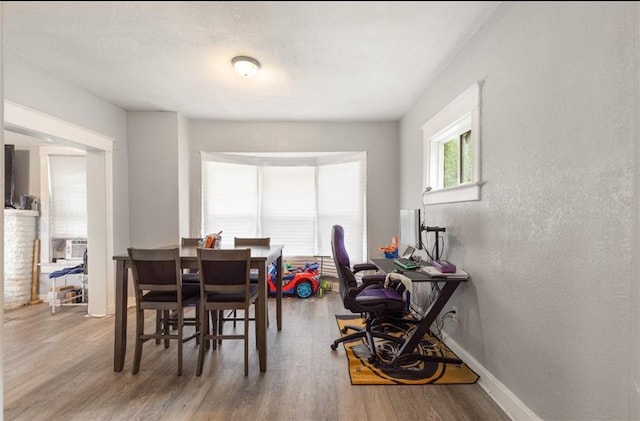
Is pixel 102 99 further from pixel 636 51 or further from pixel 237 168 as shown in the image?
pixel 636 51

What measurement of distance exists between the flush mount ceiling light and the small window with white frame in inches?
63.3

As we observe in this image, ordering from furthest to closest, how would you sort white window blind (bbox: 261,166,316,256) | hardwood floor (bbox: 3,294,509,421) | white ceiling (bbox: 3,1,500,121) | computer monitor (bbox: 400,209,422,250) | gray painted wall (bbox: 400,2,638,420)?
white window blind (bbox: 261,166,316,256), computer monitor (bbox: 400,209,422,250), white ceiling (bbox: 3,1,500,121), hardwood floor (bbox: 3,294,509,421), gray painted wall (bbox: 400,2,638,420)

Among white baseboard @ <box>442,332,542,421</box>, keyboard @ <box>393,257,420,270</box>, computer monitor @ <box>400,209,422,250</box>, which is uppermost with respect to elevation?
computer monitor @ <box>400,209,422,250</box>

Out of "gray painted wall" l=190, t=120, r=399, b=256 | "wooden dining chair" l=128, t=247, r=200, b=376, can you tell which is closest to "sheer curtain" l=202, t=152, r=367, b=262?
"gray painted wall" l=190, t=120, r=399, b=256

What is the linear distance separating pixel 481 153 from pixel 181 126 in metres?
3.42

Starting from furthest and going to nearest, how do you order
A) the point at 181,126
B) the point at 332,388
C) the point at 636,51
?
the point at 181,126 → the point at 332,388 → the point at 636,51

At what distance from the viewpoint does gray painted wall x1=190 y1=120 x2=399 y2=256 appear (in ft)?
13.4

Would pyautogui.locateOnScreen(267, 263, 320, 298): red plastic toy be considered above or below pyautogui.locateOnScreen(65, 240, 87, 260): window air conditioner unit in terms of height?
below

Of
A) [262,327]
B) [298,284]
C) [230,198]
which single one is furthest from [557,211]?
[230,198]

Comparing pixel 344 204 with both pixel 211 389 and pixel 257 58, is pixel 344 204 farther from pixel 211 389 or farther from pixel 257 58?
pixel 211 389

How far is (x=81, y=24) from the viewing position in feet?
2.85

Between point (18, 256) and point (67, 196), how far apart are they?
2.95 ft

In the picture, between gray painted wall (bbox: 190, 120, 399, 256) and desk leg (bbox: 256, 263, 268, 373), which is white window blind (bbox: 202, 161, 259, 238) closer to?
gray painted wall (bbox: 190, 120, 399, 256)

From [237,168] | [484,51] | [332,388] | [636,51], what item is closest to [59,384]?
[332,388]
